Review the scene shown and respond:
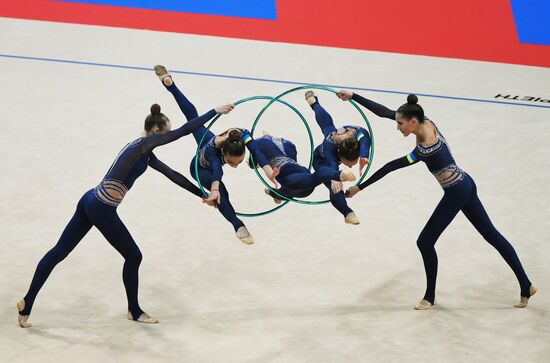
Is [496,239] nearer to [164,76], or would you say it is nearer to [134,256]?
[134,256]

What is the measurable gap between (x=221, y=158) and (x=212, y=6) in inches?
278

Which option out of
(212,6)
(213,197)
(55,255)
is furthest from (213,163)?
(212,6)

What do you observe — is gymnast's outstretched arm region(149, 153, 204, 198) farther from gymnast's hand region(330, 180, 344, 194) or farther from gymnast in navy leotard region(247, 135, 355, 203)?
gymnast's hand region(330, 180, 344, 194)

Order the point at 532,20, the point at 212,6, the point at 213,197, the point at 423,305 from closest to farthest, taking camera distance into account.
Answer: the point at 213,197
the point at 423,305
the point at 532,20
the point at 212,6

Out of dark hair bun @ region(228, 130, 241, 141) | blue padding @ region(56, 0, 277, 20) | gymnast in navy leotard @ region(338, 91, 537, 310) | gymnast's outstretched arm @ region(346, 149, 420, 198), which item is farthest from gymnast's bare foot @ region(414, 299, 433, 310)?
blue padding @ region(56, 0, 277, 20)

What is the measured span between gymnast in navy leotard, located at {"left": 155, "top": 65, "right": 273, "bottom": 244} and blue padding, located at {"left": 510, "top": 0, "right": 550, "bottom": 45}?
23.4ft

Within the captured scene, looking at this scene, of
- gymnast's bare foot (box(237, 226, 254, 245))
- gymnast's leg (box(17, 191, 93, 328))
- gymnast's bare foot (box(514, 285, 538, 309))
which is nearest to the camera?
gymnast's bare foot (box(237, 226, 254, 245))

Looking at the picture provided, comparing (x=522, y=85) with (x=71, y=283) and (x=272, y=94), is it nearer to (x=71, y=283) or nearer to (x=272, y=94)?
(x=272, y=94)

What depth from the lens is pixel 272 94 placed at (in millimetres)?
11195

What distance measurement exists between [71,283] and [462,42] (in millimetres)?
7363

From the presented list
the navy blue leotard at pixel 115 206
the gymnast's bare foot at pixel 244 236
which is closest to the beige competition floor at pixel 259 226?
the navy blue leotard at pixel 115 206

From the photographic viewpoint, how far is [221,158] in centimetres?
729

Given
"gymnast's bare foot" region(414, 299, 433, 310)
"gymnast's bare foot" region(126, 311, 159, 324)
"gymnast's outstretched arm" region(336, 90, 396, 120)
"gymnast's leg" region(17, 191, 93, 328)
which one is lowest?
"gymnast's bare foot" region(126, 311, 159, 324)

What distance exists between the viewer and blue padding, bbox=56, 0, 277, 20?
44.8 ft
